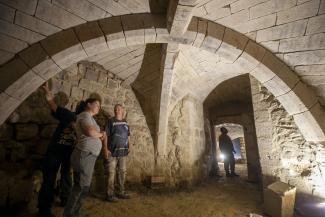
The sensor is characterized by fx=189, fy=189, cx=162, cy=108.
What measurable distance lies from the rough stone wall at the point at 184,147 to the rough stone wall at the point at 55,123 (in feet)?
1.67

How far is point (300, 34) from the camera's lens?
214cm

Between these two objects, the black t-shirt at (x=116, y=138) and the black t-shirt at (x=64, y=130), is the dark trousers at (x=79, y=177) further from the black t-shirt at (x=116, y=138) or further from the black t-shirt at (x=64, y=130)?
the black t-shirt at (x=116, y=138)

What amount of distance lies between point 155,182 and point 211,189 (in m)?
1.28

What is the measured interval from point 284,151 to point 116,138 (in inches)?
105

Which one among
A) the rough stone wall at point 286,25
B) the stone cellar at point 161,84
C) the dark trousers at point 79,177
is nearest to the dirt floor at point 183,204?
the stone cellar at point 161,84

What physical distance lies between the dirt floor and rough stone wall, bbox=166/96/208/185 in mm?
342

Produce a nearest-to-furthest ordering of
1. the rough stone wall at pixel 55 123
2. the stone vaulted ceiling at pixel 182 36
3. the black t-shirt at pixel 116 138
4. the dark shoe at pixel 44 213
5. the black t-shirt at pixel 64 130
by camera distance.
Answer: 1. the stone vaulted ceiling at pixel 182 36
2. the dark shoe at pixel 44 213
3. the black t-shirt at pixel 64 130
4. the rough stone wall at pixel 55 123
5. the black t-shirt at pixel 116 138

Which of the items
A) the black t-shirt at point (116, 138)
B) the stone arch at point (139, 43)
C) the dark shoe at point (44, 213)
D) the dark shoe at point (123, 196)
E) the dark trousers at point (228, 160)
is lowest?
the dark shoe at point (123, 196)

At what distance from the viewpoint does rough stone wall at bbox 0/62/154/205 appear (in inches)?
96.8

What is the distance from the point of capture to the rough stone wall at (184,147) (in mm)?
4207

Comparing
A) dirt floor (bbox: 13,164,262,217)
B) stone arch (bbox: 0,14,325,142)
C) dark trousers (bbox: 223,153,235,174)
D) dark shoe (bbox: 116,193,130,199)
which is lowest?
dirt floor (bbox: 13,164,262,217)

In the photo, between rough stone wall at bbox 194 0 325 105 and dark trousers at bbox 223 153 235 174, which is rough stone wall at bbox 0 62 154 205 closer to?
rough stone wall at bbox 194 0 325 105

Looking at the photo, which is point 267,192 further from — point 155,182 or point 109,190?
point 109,190

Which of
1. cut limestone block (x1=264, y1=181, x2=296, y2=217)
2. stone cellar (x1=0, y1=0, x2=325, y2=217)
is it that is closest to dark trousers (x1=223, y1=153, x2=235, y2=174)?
stone cellar (x1=0, y1=0, x2=325, y2=217)
